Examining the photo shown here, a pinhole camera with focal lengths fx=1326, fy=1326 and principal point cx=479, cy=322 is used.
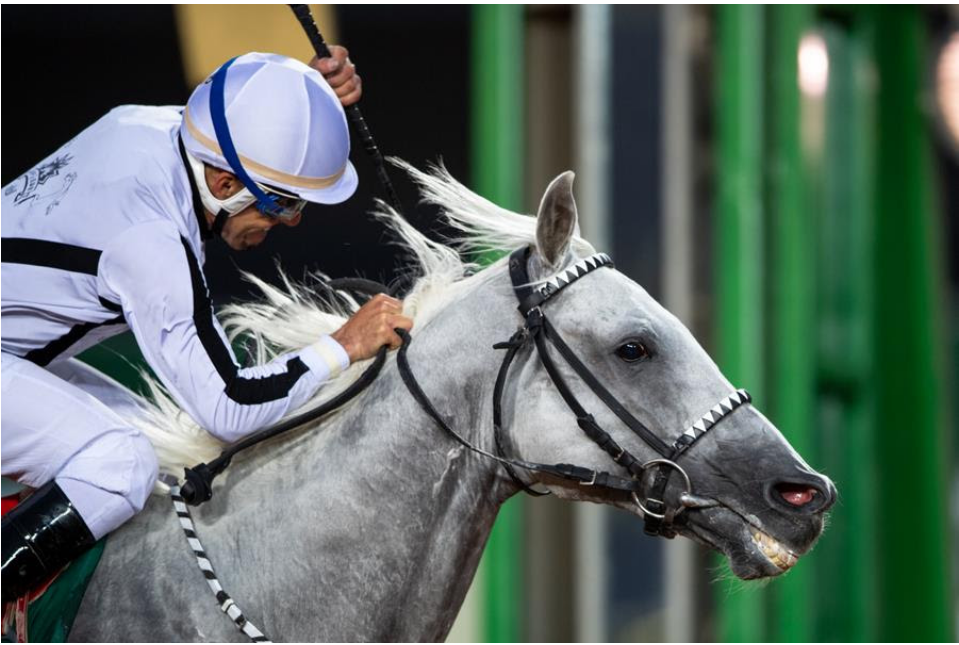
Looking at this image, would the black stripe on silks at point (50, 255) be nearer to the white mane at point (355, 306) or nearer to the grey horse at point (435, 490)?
the white mane at point (355, 306)

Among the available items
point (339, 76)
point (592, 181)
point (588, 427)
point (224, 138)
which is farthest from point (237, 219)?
point (592, 181)

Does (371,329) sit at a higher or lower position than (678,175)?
higher

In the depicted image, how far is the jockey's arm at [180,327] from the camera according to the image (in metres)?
2.64

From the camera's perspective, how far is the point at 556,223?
277cm

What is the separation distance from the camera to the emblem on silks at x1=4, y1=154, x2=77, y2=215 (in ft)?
9.01

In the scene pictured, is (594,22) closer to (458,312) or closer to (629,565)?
(629,565)

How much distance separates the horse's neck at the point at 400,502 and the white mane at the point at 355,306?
15cm

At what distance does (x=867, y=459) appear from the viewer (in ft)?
22.0

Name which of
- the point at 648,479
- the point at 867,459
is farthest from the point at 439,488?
the point at 867,459

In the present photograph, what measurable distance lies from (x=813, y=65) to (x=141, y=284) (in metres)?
4.79

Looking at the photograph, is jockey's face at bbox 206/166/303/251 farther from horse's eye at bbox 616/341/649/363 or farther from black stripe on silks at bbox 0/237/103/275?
horse's eye at bbox 616/341/649/363

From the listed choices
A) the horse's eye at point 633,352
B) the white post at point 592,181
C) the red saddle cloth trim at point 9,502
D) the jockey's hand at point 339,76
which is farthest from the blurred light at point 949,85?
the red saddle cloth trim at point 9,502

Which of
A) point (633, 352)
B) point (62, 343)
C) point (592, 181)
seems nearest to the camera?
point (633, 352)

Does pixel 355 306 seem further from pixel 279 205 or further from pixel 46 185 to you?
pixel 46 185
